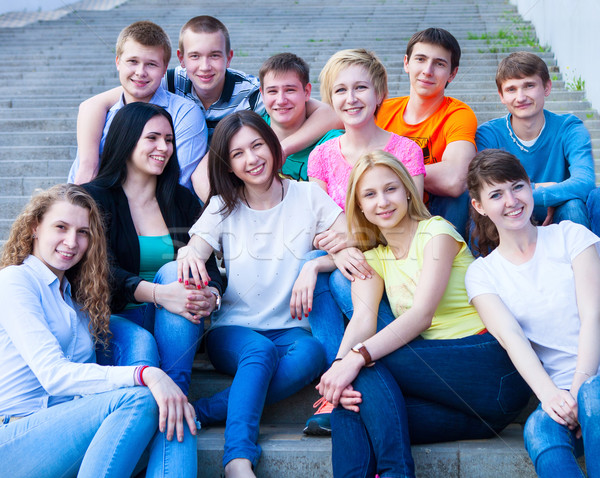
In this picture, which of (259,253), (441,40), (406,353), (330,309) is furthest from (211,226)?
(441,40)

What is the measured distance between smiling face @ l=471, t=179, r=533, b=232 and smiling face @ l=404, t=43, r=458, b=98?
0.92 m

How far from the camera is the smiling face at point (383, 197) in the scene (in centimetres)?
203

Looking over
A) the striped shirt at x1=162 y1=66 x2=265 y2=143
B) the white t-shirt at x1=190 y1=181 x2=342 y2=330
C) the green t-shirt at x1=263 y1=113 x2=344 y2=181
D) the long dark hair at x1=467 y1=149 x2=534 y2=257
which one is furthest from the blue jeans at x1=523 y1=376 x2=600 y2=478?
the striped shirt at x1=162 y1=66 x2=265 y2=143

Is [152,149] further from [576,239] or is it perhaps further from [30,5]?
[30,5]

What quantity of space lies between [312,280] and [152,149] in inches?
32.2

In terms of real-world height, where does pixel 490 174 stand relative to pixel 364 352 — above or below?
above

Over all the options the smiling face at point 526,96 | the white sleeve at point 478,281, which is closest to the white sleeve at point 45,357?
the white sleeve at point 478,281

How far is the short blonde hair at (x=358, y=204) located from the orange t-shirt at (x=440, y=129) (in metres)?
0.61

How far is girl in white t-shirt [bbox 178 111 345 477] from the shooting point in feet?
6.70

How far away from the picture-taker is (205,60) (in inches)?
114

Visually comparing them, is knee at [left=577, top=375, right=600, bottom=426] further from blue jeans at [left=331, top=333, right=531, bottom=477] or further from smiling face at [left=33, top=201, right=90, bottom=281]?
smiling face at [left=33, top=201, right=90, bottom=281]

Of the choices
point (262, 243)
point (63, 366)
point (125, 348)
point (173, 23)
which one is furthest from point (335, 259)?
point (173, 23)

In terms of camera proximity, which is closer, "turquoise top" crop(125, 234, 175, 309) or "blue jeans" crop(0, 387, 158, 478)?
"blue jeans" crop(0, 387, 158, 478)

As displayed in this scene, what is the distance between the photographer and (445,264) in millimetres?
1921
